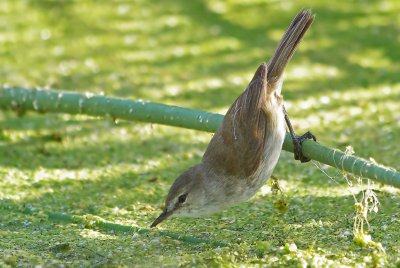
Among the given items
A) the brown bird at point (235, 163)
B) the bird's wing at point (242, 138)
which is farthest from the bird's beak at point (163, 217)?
the bird's wing at point (242, 138)

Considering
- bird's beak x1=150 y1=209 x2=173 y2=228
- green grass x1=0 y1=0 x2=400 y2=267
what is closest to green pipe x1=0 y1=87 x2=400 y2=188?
green grass x1=0 y1=0 x2=400 y2=267

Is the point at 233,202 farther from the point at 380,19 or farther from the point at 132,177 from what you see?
the point at 380,19

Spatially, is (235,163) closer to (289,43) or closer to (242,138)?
(242,138)

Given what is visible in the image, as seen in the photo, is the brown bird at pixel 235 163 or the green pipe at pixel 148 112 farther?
the brown bird at pixel 235 163

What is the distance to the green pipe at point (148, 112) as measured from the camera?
4.26 meters

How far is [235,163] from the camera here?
14.5 ft

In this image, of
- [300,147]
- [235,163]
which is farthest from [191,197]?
[300,147]

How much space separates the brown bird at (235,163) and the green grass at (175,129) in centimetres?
25

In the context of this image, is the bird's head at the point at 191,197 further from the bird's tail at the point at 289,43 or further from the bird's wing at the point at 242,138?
the bird's tail at the point at 289,43

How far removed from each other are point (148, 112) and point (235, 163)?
3.25 feet

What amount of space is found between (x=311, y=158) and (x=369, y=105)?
8.60 ft

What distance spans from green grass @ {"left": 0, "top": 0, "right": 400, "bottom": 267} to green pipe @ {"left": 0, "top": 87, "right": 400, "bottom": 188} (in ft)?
1.39

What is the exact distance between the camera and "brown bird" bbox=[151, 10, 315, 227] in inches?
174

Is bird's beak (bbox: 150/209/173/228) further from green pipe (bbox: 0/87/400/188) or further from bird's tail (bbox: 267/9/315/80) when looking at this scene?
bird's tail (bbox: 267/9/315/80)
